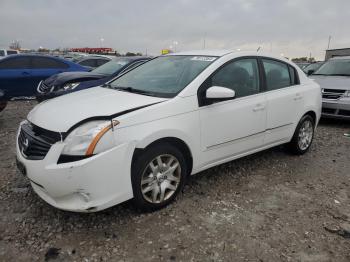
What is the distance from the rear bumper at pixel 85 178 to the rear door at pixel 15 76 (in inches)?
256

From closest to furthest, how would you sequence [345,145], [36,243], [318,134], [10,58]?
[36,243] → [345,145] → [318,134] → [10,58]

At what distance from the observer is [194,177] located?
12.9ft

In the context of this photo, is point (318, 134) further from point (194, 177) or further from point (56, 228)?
point (56, 228)

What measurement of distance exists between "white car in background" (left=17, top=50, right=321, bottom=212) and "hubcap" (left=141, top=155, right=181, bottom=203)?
1cm

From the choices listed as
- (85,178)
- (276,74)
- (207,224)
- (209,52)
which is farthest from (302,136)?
(85,178)

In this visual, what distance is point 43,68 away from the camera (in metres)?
8.86

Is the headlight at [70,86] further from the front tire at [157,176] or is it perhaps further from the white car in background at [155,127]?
the front tire at [157,176]

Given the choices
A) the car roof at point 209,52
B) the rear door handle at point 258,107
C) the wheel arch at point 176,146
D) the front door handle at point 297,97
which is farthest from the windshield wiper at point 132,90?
the front door handle at point 297,97

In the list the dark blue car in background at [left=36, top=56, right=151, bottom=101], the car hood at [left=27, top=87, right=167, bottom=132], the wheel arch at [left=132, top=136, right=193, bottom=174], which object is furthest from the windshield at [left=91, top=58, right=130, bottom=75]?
the wheel arch at [left=132, top=136, right=193, bottom=174]

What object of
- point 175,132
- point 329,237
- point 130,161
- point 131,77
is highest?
point 131,77

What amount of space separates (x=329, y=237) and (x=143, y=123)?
77.0 inches

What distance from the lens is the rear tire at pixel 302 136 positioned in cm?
463

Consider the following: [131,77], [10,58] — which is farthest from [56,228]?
[10,58]

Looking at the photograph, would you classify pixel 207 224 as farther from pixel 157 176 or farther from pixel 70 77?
pixel 70 77
